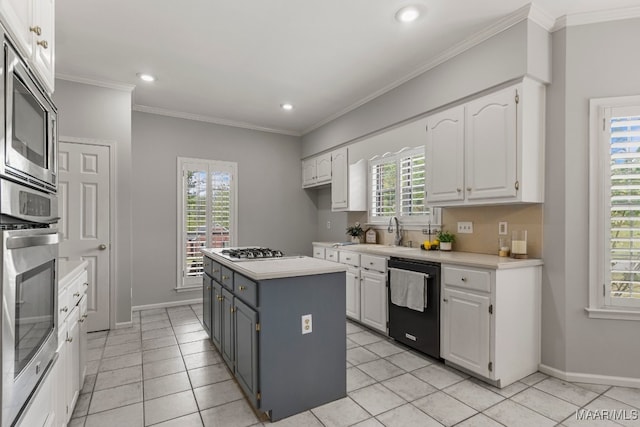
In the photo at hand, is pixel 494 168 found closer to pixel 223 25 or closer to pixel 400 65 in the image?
pixel 400 65

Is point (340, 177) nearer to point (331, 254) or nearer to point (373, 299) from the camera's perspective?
point (331, 254)

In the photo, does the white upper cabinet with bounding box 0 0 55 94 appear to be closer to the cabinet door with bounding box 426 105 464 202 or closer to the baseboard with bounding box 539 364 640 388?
the cabinet door with bounding box 426 105 464 202

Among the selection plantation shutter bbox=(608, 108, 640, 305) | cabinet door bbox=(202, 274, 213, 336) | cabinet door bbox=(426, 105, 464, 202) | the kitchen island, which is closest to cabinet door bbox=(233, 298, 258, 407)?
the kitchen island

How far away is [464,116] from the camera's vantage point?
9.77ft

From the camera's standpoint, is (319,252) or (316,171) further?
(316,171)

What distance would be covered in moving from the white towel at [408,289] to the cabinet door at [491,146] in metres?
0.87

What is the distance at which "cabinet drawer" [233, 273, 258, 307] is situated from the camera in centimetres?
211

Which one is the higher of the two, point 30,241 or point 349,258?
point 30,241

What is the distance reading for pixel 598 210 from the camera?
8.21 feet

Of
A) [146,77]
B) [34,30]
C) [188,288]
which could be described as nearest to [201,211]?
[188,288]

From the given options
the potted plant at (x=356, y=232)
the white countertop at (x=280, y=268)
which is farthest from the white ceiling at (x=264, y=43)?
the white countertop at (x=280, y=268)

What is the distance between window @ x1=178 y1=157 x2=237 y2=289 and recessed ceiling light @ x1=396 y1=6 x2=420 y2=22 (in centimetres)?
343

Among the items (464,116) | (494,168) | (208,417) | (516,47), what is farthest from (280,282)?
(516,47)

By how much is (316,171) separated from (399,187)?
1809 mm
